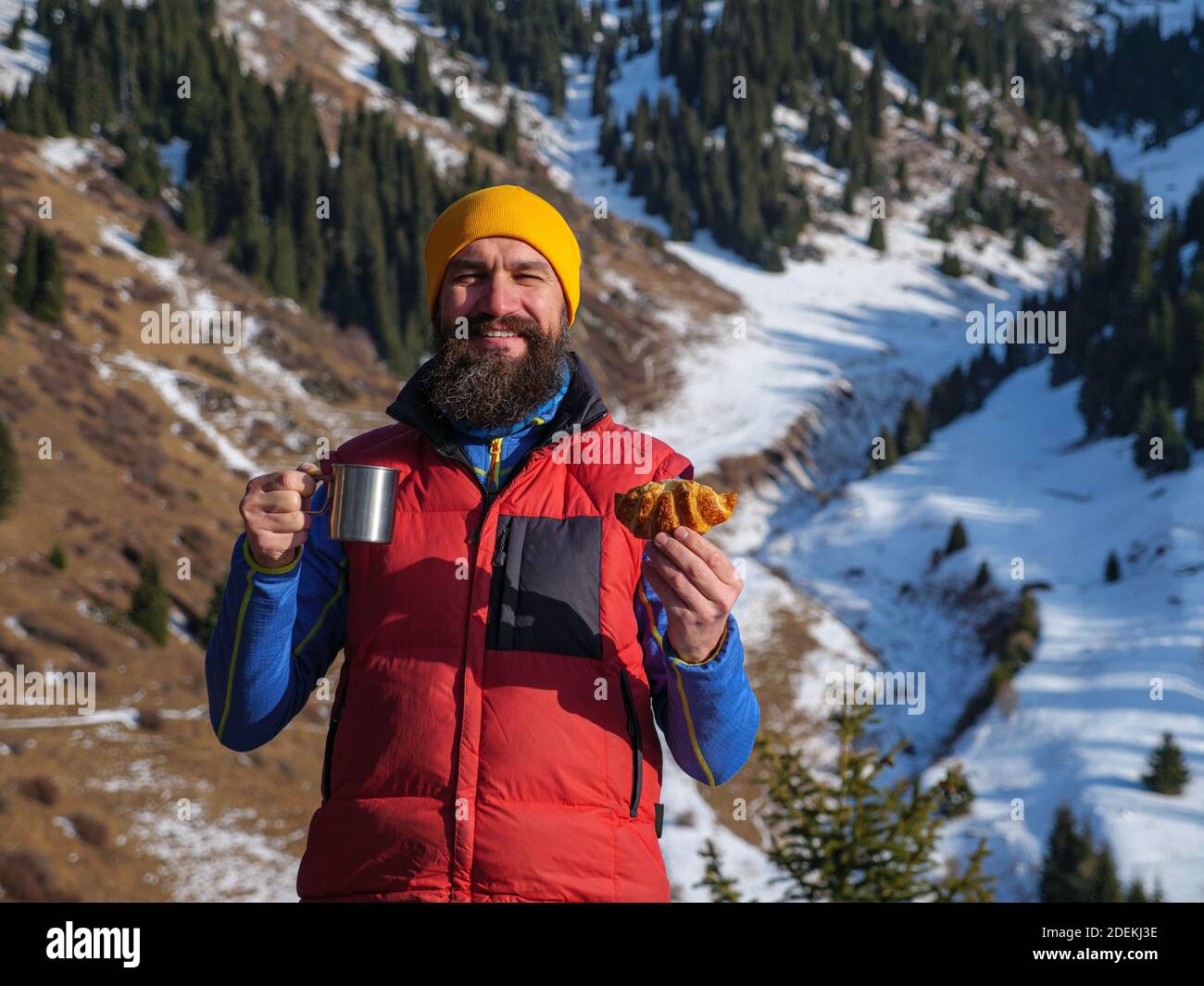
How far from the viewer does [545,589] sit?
10.1ft

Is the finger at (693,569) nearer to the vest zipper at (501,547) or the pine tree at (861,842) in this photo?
the vest zipper at (501,547)

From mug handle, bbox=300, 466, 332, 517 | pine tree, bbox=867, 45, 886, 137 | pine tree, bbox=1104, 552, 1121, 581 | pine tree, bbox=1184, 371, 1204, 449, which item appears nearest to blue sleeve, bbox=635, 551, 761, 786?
mug handle, bbox=300, 466, 332, 517

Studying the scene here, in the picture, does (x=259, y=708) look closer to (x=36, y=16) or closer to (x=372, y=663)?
(x=372, y=663)

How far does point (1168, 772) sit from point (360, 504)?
1202 inches

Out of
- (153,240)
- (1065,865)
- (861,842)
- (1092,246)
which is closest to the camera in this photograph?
(861,842)

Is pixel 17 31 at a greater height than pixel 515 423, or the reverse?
pixel 17 31

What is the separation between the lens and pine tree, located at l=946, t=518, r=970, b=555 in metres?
45.1

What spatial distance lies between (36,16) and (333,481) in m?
94.4

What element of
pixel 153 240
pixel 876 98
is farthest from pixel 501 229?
pixel 876 98

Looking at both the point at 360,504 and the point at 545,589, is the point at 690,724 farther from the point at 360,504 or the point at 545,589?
the point at 360,504

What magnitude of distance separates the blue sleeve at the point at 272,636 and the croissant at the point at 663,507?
983 mm

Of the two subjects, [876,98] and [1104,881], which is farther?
[876,98]

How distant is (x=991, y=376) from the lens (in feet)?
233

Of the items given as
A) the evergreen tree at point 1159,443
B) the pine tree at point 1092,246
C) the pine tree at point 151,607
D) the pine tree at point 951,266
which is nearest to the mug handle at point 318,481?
the pine tree at point 151,607
